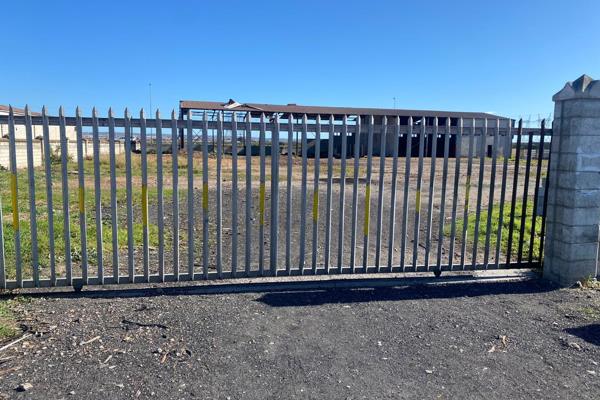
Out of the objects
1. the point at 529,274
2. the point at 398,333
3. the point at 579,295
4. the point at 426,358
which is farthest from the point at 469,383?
the point at 529,274

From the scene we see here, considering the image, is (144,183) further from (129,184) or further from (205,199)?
(205,199)

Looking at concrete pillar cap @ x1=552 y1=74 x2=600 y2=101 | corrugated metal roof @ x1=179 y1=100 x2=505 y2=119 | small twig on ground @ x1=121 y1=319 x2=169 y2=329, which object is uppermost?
corrugated metal roof @ x1=179 y1=100 x2=505 y2=119

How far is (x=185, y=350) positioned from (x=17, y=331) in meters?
1.54

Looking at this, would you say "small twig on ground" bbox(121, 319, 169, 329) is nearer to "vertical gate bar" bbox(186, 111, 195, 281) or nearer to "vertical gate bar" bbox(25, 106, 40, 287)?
"vertical gate bar" bbox(186, 111, 195, 281)

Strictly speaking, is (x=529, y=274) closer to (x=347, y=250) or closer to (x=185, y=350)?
(x=347, y=250)

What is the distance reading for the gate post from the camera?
578 cm

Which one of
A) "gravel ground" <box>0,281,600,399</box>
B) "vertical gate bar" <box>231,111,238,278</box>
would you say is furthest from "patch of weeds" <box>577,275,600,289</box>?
"vertical gate bar" <box>231,111,238,278</box>

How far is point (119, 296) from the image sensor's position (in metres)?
5.21

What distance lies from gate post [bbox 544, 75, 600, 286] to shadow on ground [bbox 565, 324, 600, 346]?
4.64ft

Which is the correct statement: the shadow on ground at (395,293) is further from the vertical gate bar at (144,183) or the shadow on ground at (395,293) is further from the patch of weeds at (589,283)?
the vertical gate bar at (144,183)

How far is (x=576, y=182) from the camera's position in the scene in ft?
19.2

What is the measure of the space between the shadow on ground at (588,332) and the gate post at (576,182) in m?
1.41

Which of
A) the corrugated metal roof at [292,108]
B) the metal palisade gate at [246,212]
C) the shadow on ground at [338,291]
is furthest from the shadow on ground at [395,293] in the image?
the corrugated metal roof at [292,108]

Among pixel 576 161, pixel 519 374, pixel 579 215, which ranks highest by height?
pixel 576 161
